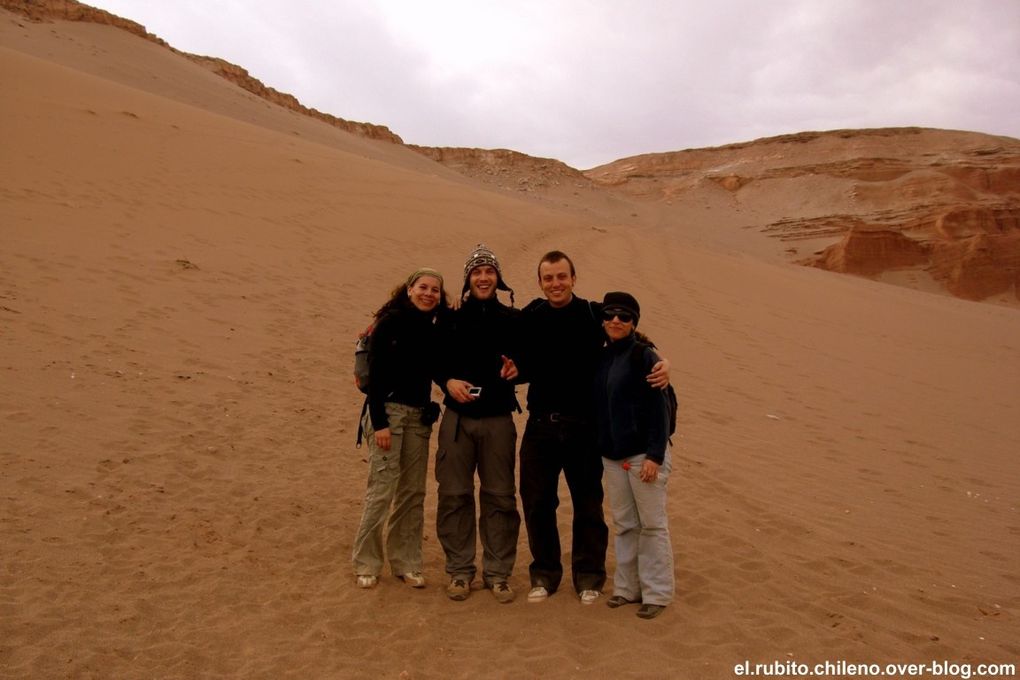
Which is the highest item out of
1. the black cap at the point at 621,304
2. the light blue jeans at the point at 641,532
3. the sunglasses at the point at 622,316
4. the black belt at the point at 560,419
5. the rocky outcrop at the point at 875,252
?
the rocky outcrop at the point at 875,252

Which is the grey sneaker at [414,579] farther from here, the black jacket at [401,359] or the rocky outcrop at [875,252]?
the rocky outcrop at [875,252]

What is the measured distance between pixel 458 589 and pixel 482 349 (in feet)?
4.28

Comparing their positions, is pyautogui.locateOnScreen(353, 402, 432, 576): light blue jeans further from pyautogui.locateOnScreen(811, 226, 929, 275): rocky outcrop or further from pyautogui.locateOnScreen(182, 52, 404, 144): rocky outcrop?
pyautogui.locateOnScreen(182, 52, 404, 144): rocky outcrop

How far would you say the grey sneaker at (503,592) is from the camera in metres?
3.66

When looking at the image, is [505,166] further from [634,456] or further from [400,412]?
[634,456]

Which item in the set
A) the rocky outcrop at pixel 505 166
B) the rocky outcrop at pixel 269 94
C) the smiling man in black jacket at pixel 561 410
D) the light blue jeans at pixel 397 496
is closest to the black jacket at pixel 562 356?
the smiling man in black jacket at pixel 561 410

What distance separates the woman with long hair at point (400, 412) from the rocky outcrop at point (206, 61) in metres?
38.6

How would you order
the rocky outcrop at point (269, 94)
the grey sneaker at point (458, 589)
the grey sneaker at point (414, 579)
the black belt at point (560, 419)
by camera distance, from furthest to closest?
the rocky outcrop at point (269, 94) → the grey sneaker at point (414, 579) → the grey sneaker at point (458, 589) → the black belt at point (560, 419)

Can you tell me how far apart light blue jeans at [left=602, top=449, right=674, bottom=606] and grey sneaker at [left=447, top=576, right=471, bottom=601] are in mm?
795

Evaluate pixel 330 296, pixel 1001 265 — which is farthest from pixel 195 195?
pixel 1001 265

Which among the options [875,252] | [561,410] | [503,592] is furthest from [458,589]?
[875,252]

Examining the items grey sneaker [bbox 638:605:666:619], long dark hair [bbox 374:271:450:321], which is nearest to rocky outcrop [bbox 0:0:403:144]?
long dark hair [bbox 374:271:450:321]

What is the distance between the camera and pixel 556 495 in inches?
145

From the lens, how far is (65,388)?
564 cm
